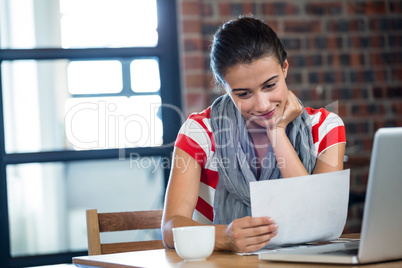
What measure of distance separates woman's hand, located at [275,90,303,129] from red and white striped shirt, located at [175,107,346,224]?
0.10 metres

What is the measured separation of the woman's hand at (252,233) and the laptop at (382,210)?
0.18m

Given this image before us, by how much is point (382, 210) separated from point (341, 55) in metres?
2.24

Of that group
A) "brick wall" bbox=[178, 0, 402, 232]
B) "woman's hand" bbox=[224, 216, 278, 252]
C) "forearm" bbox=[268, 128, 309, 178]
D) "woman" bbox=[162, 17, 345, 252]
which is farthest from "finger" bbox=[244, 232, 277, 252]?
"brick wall" bbox=[178, 0, 402, 232]

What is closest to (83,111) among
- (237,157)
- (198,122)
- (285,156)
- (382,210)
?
(198,122)

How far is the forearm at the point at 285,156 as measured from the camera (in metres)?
1.58

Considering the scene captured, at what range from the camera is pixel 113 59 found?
298 centimetres

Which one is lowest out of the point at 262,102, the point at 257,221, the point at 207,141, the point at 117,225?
the point at 117,225

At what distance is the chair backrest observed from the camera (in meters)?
1.59

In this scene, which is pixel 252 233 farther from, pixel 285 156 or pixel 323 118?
pixel 323 118

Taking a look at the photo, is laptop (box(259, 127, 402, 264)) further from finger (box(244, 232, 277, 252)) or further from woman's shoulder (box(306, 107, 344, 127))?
woman's shoulder (box(306, 107, 344, 127))

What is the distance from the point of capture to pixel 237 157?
166 cm

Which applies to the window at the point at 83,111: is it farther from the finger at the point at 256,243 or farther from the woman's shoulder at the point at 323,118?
the finger at the point at 256,243

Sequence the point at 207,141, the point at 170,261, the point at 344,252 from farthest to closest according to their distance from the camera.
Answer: the point at 207,141 < the point at 170,261 < the point at 344,252

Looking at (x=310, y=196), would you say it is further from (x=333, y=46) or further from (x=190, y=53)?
(x=333, y=46)
